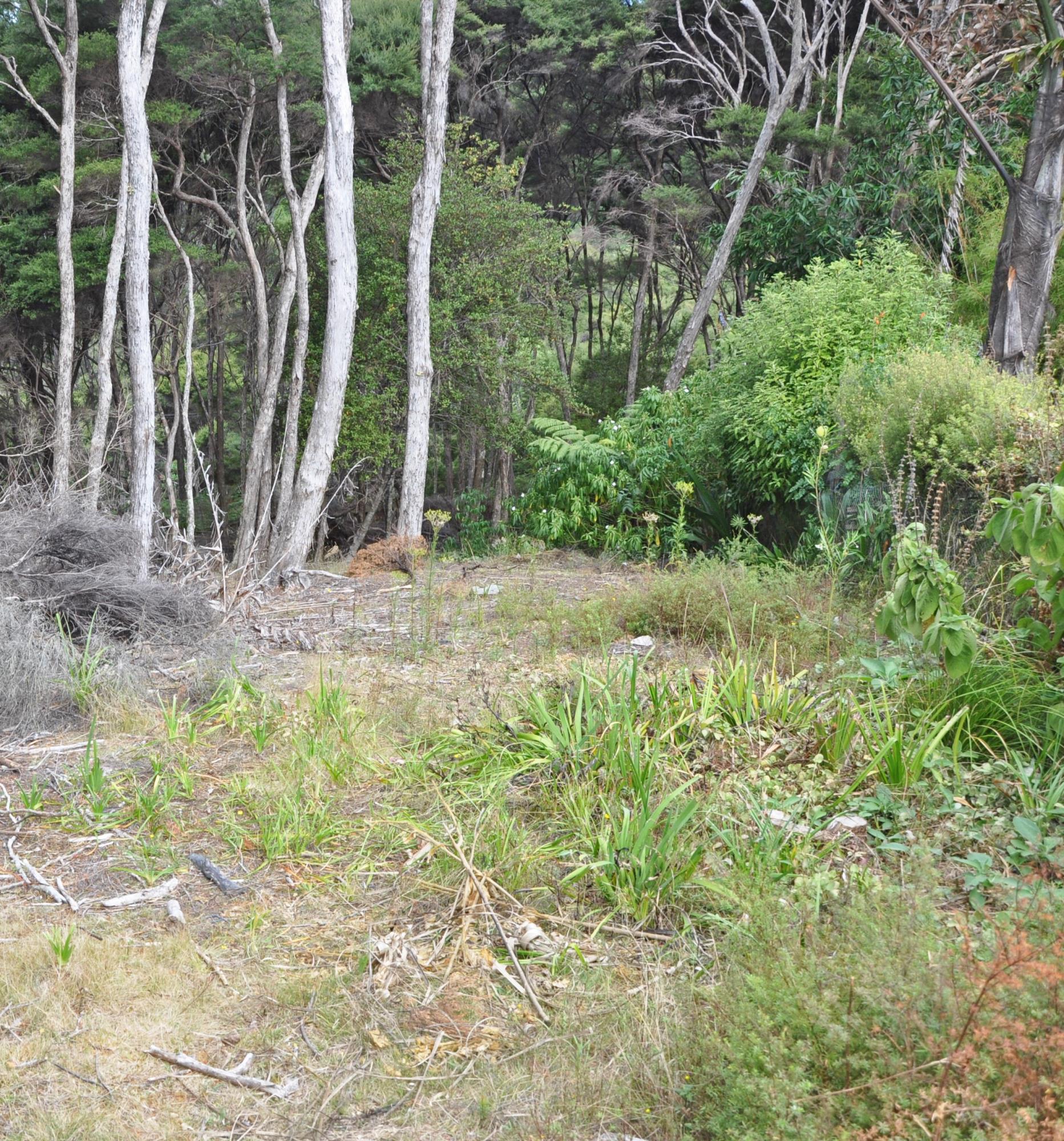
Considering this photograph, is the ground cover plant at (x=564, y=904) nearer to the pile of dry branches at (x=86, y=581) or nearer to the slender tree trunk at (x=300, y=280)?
the pile of dry branches at (x=86, y=581)

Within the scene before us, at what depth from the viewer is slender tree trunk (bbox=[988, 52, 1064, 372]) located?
27.9ft

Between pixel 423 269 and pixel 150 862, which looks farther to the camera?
pixel 423 269

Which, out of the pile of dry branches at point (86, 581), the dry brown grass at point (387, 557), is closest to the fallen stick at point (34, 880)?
the pile of dry branches at point (86, 581)

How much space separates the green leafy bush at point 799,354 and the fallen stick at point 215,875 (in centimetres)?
537

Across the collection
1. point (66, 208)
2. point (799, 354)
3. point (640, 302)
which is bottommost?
point (799, 354)

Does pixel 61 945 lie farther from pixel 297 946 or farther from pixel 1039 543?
pixel 1039 543

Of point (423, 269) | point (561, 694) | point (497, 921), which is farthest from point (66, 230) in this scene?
point (497, 921)

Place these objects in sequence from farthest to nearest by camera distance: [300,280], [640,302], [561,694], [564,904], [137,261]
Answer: [640,302] < [300,280] < [137,261] < [561,694] < [564,904]

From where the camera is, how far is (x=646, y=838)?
332 cm

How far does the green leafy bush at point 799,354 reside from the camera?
26.7 ft

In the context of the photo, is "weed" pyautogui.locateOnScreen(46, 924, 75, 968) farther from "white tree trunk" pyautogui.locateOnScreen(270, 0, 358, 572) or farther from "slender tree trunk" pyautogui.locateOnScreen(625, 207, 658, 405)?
"slender tree trunk" pyautogui.locateOnScreen(625, 207, 658, 405)

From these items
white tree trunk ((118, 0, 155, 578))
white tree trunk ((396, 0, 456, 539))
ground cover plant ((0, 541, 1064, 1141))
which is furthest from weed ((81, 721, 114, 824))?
white tree trunk ((396, 0, 456, 539))

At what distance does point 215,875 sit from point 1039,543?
303 centimetres

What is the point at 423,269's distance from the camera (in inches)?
491
